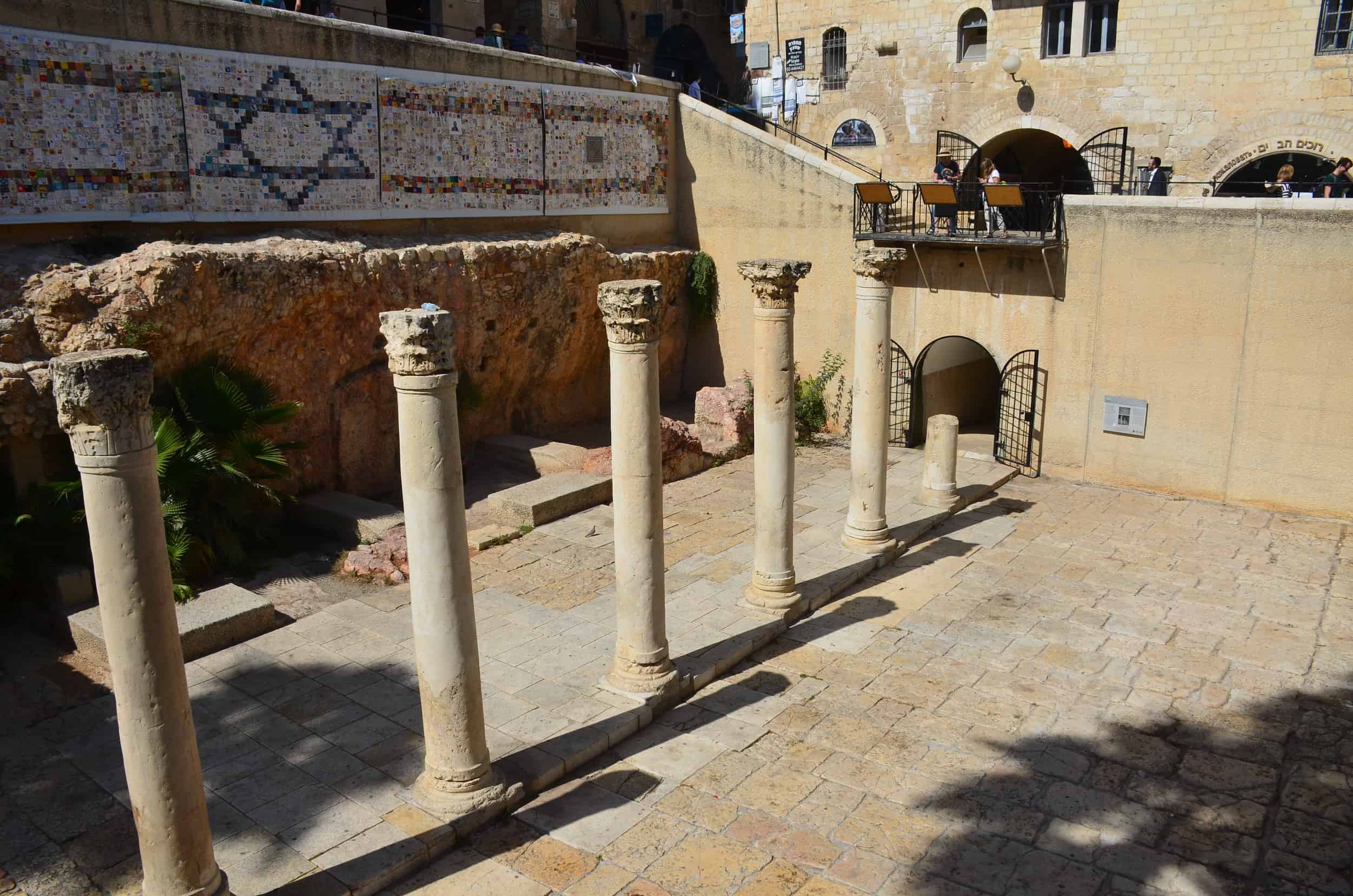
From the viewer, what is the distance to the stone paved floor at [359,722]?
658 cm

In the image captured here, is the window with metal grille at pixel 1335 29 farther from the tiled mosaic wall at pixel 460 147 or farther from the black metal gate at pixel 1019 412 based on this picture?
the tiled mosaic wall at pixel 460 147

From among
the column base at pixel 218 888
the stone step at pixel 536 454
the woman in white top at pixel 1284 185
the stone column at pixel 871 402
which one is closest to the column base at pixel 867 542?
the stone column at pixel 871 402

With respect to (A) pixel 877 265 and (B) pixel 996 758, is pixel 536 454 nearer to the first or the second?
(A) pixel 877 265

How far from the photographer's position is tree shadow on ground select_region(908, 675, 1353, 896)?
648 centimetres

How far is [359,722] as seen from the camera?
8.20 metres

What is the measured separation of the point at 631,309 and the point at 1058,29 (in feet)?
50.1

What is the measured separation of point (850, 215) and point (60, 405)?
13.5m

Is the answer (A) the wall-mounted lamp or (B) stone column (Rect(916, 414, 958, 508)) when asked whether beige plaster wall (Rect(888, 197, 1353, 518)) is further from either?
(A) the wall-mounted lamp

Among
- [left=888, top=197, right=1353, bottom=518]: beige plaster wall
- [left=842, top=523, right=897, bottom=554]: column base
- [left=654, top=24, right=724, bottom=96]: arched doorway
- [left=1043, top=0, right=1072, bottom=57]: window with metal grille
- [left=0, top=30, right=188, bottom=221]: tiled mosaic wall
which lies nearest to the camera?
[left=0, top=30, right=188, bottom=221]: tiled mosaic wall

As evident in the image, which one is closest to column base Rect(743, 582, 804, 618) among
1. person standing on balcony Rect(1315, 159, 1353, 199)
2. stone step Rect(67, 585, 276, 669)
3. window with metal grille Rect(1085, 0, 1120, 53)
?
stone step Rect(67, 585, 276, 669)

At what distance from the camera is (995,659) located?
948 centimetres

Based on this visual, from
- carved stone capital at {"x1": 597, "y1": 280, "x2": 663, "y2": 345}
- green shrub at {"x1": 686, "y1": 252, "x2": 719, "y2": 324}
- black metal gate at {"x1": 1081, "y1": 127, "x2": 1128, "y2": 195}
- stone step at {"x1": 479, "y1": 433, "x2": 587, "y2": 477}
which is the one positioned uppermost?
black metal gate at {"x1": 1081, "y1": 127, "x2": 1128, "y2": 195}

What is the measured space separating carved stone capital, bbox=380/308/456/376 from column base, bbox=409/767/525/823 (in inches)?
110

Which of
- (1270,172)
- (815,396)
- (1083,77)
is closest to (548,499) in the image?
(815,396)
